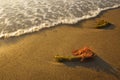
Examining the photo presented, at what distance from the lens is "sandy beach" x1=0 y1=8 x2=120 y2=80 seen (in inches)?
168

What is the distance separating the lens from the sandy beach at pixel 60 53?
4.28 m

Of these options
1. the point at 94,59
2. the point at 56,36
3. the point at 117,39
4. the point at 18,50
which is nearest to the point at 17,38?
the point at 18,50

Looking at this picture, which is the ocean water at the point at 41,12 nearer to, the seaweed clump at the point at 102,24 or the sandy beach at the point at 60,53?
the sandy beach at the point at 60,53

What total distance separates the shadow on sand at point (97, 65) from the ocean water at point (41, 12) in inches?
79.2

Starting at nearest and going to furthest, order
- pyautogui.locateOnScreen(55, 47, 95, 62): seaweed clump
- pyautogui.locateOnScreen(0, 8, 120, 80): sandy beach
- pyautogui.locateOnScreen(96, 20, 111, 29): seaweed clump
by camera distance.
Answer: pyautogui.locateOnScreen(0, 8, 120, 80): sandy beach < pyautogui.locateOnScreen(55, 47, 95, 62): seaweed clump < pyautogui.locateOnScreen(96, 20, 111, 29): seaweed clump

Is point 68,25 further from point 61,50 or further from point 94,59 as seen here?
point 94,59

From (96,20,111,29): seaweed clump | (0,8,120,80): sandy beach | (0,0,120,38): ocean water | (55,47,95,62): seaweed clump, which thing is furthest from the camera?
(0,0,120,38): ocean water

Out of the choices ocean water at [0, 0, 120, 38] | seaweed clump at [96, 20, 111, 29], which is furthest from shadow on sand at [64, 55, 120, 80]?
ocean water at [0, 0, 120, 38]

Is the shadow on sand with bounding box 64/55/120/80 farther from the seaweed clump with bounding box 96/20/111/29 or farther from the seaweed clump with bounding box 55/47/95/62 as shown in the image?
the seaweed clump with bounding box 96/20/111/29

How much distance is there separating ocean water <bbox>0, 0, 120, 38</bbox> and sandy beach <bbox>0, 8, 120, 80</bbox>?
0.44 meters

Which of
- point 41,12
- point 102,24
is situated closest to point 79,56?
point 102,24

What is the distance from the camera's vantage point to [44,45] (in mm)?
5285

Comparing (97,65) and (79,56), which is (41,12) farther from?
(97,65)

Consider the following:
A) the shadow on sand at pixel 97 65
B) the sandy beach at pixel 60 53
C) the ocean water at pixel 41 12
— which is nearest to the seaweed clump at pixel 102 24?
the sandy beach at pixel 60 53
